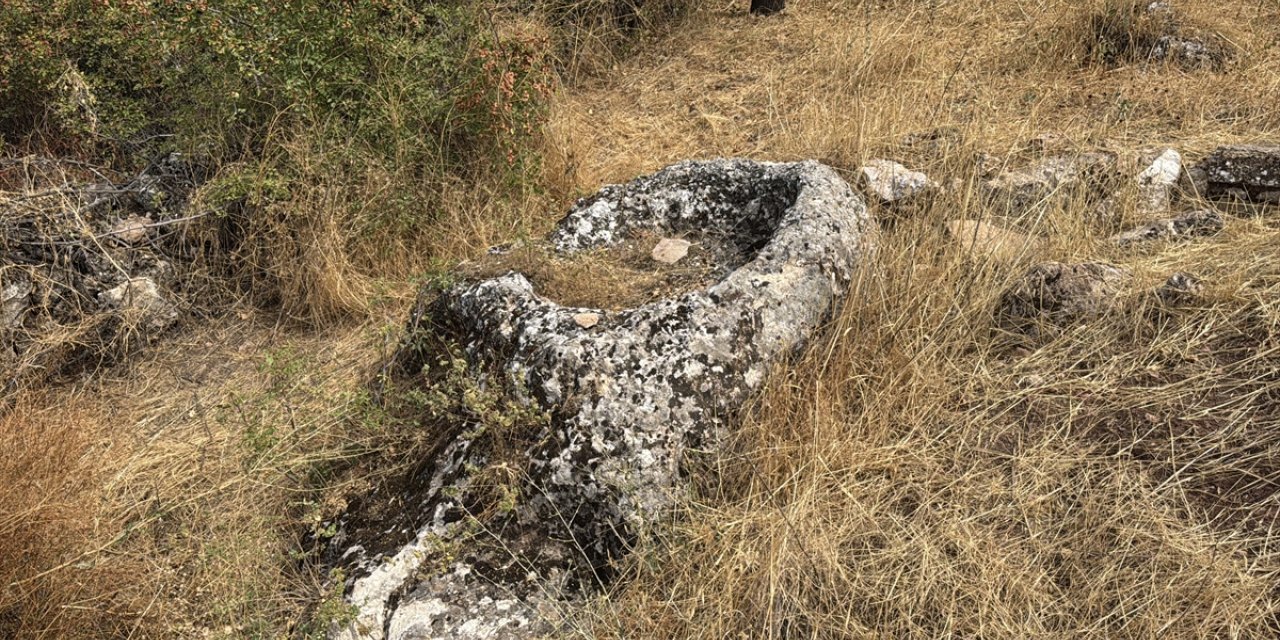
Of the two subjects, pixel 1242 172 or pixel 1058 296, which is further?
pixel 1242 172

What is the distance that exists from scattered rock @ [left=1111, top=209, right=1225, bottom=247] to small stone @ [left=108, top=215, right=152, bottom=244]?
4343mm

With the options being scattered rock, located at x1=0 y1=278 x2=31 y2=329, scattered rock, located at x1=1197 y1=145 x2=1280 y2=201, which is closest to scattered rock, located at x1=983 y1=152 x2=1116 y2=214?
scattered rock, located at x1=1197 y1=145 x2=1280 y2=201

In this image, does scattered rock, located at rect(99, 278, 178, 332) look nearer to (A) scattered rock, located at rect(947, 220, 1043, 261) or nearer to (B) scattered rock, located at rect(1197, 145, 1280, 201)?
(A) scattered rock, located at rect(947, 220, 1043, 261)

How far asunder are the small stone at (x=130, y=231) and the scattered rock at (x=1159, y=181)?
4.56m

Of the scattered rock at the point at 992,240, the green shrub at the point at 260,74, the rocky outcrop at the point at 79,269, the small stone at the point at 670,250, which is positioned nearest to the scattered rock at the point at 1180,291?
the scattered rock at the point at 992,240

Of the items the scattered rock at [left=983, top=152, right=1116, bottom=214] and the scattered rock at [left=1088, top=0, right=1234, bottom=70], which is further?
the scattered rock at [left=1088, top=0, right=1234, bottom=70]

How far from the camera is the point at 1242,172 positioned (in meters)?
3.93

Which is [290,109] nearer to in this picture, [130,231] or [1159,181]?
[130,231]

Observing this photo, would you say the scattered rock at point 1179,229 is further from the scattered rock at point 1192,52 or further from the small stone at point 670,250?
the scattered rock at point 1192,52

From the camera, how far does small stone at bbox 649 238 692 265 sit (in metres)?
3.44

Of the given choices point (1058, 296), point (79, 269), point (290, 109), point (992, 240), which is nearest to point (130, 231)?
point (79, 269)

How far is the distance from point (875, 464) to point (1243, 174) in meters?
2.56

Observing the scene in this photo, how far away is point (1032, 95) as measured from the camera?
501 centimetres

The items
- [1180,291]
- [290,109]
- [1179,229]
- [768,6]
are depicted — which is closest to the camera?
[1180,291]
